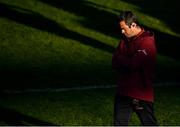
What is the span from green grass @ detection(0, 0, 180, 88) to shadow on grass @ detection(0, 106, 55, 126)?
3.94 meters

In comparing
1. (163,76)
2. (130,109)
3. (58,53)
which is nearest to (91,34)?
(58,53)

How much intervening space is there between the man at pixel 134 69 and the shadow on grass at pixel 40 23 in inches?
608

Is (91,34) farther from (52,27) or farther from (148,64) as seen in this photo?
(148,64)

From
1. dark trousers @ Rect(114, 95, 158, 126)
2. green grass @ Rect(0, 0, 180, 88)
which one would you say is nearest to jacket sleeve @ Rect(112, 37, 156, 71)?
dark trousers @ Rect(114, 95, 158, 126)

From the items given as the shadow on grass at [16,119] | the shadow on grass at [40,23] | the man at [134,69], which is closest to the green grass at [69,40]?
the shadow on grass at [40,23]

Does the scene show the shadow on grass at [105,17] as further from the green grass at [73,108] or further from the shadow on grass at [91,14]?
the green grass at [73,108]

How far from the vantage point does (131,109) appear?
8391 mm

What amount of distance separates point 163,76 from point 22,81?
4.77 metres

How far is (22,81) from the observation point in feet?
58.0

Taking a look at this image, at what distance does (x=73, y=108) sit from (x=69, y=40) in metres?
11.0

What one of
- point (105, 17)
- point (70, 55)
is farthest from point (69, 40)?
point (105, 17)

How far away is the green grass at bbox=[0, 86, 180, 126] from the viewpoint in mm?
12391

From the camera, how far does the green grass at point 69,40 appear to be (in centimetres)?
1888

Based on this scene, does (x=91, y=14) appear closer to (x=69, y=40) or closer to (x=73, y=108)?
(x=69, y=40)
